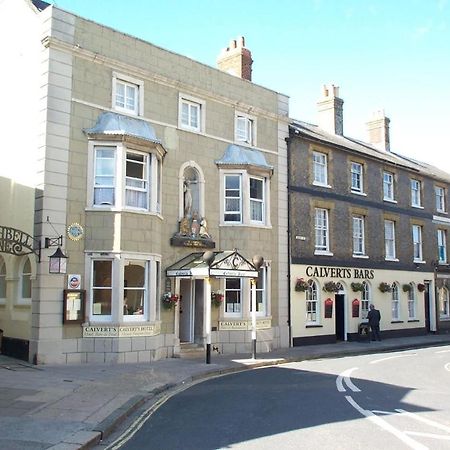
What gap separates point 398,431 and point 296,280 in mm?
14168

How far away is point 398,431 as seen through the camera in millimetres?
7777

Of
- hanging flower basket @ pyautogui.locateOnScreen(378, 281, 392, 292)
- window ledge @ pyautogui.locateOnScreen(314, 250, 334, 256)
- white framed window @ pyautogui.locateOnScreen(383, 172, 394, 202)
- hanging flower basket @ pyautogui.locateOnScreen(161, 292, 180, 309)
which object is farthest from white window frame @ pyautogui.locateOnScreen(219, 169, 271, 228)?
white framed window @ pyautogui.locateOnScreen(383, 172, 394, 202)

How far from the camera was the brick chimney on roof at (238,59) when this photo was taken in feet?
74.2

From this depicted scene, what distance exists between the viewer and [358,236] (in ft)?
85.6

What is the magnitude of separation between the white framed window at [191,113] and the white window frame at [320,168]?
21.0 feet

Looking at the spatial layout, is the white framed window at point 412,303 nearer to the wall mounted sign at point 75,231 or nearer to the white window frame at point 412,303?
the white window frame at point 412,303

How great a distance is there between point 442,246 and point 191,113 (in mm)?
19462

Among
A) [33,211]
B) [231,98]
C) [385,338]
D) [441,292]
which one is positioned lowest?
[385,338]

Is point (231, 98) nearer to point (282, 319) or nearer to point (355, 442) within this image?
point (282, 319)

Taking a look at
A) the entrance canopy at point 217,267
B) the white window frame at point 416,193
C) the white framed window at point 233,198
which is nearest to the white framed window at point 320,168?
the white framed window at point 233,198

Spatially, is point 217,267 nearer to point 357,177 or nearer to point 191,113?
point 191,113

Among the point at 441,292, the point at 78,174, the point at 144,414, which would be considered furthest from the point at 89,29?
the point at 441,292

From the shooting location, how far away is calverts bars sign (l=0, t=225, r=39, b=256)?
14719mm

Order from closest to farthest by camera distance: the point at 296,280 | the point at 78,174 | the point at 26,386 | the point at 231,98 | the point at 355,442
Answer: the point at 355,442
the point at 26,386
the point at 78,174
the point at 231,98
the point at 296,280
